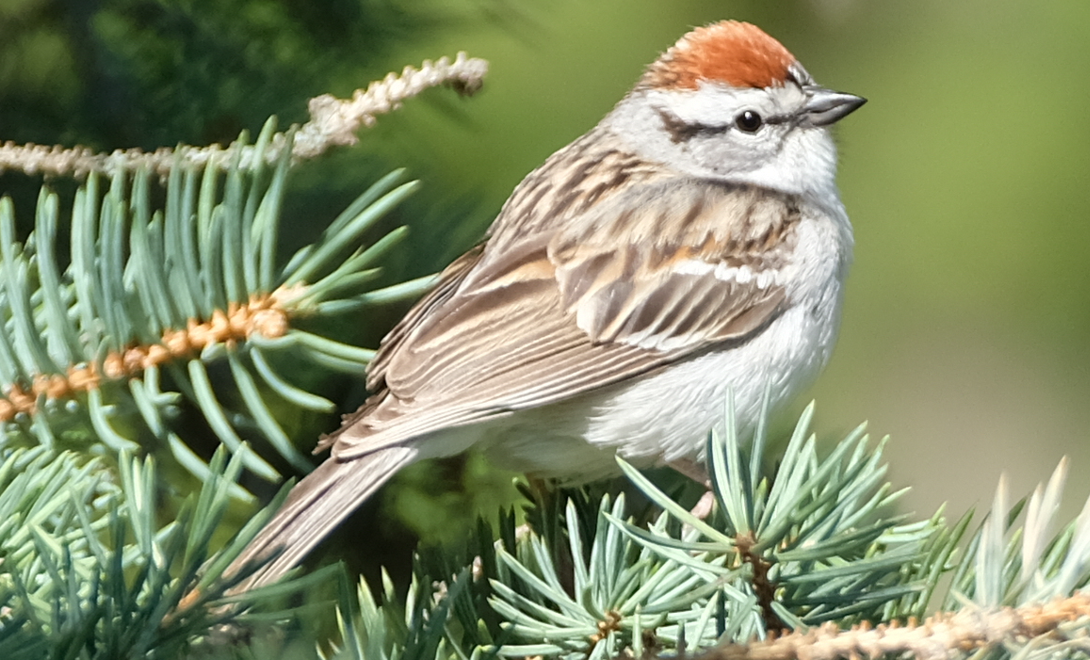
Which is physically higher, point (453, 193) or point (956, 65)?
point (956, 65)

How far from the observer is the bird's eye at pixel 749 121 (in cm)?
195

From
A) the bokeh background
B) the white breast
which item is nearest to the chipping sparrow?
the white breast

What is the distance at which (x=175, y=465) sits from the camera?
4.70ft

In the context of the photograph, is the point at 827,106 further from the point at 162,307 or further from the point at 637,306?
the point at 162,307

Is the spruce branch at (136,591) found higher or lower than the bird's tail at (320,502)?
higher

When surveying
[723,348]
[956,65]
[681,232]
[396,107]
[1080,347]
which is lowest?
[1080,347]

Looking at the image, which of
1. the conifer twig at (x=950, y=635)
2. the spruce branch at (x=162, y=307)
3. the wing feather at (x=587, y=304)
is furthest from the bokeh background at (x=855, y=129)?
the conifer twig at (x=950, y=635)

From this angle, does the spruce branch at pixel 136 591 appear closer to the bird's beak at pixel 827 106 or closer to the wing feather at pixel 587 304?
the wing feather at pixel 587 304

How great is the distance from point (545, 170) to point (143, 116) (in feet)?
2.37

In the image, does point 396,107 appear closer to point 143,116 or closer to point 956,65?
point 143,116

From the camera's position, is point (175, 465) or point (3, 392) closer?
point (3, 392)

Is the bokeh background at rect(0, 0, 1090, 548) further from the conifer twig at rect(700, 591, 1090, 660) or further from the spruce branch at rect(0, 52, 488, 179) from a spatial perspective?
the conifer twig at rect(700, 591, 1090, 660)

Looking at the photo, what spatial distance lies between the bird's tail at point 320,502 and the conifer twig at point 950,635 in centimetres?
53

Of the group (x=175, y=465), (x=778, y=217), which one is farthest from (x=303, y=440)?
(x=778, y=217)
